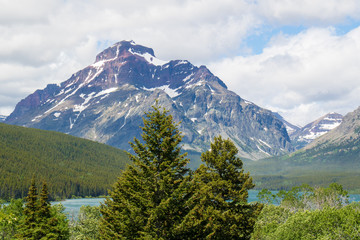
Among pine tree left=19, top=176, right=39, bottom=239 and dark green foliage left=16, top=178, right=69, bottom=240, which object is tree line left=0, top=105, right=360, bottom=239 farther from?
pine tree left=19, top=176, right=39, bottom=239

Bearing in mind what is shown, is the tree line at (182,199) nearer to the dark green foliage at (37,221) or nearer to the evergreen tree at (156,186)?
the evergreen tree at (156,186)

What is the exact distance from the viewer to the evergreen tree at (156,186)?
107 ft

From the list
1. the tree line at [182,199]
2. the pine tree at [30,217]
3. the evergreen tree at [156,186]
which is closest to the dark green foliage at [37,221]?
the pine tree at [30,217]

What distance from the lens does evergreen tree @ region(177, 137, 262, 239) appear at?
117ft

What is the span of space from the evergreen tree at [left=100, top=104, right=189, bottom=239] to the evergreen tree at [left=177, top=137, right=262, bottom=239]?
2139 millimetres

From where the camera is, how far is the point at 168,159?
35.5 meters

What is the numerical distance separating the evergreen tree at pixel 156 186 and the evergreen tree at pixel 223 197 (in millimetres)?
2139

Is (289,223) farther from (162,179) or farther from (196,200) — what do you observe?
(162,179)

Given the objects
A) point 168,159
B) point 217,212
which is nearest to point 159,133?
point 168,159

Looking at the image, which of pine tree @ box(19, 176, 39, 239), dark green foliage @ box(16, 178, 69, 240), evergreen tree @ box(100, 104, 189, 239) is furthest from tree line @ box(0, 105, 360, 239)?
Answer: pine tree @ box(19, 176, 39, 239)

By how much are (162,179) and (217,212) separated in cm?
751

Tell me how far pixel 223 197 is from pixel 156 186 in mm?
9751

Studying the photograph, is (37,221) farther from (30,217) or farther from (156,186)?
(156,186)

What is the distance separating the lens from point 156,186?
33.8 m
